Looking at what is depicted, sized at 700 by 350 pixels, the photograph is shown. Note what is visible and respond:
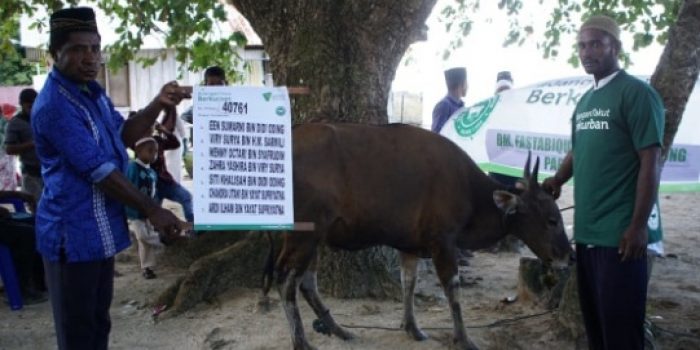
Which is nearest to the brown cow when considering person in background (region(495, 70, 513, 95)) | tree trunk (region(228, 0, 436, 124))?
tree trunk (region(228, 0, 436, 124))

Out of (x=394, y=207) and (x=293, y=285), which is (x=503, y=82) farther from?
(x=293, y=285)

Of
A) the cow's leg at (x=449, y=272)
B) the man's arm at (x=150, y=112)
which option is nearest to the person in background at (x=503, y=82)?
the cow's leg at (x=449, y=272)

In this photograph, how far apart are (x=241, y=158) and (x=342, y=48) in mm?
2734

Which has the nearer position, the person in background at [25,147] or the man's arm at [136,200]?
the man's arm at [136,200]

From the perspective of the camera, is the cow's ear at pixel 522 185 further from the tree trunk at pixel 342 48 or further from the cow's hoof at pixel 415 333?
the tree trunk at pixel 342 48

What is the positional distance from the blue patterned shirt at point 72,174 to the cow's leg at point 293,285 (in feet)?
6.56

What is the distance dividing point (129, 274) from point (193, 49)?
2.88 metres

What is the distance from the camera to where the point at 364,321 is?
5766 mm

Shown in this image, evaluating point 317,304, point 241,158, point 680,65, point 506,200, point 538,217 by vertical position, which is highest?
point 680,65

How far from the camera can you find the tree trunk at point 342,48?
623cm

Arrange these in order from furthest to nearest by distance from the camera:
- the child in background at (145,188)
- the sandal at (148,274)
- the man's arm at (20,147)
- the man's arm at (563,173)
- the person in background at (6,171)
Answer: the person in background at (6,171) < the man's arm at (20,147) < the sandal at (148,274) < the child in background at (145,188) < the man's arm at (563,173)

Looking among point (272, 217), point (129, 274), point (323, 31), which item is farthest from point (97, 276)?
point (129, 274)

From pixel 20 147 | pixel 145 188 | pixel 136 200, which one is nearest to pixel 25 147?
pixel 20 147

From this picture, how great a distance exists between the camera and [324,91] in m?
6.26
